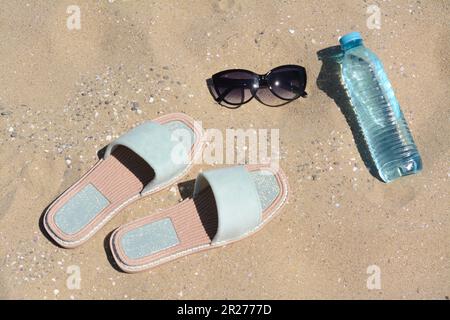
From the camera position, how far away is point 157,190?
229cm

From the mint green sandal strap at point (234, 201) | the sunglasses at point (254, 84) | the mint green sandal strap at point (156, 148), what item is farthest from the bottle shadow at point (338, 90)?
the mint green sandal strap at point (156, 148)

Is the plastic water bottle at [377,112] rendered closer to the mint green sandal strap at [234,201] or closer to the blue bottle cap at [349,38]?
the blue bottle cap at [349,38]

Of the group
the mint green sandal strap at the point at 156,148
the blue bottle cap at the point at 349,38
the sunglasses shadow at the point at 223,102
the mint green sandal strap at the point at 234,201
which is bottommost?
the mint green sandal strap at the point at 234,201

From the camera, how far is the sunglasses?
7.85 feet

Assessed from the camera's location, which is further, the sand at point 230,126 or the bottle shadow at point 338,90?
the bottle shadow at point 338,90

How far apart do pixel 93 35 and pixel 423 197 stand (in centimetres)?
150

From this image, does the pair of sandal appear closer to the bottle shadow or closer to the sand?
the sand

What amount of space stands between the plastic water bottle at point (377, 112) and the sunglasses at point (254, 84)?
0.69 feet

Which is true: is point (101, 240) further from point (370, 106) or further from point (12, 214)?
point (370, 106)

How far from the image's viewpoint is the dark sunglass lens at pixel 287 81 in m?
2.40

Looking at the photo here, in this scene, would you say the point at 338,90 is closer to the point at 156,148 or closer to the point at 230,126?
the point at 230,126

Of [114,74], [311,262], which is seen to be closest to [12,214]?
[114,74]

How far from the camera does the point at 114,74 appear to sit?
2406 mm

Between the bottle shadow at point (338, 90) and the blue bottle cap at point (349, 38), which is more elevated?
the blue bottle cap at point (349, 38)
